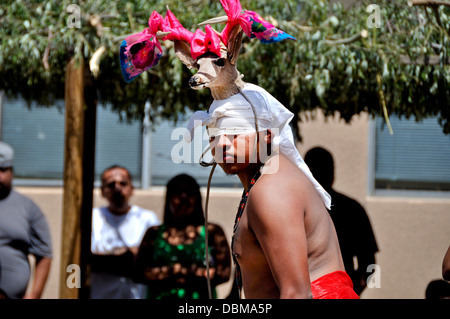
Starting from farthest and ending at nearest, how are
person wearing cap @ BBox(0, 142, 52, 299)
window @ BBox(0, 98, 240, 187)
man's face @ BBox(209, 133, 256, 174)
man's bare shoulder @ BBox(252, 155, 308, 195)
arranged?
window @ BBox(0, 98, 240, 187) < person wearing cap @ BBox(0, 142, 52, 299) < man's face @ BBox(209, 133, 256, 174) < man's bare shoulder @ BBox(252, 155, 308, 195)

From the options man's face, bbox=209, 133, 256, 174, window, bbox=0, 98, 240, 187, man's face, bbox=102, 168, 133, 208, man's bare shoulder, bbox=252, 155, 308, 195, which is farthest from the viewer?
window, bbox=0, 98, 240, 187

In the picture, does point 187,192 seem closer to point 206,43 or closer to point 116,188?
point 116,188

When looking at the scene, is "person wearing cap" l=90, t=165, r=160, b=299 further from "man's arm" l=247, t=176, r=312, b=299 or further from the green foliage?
"man's arm" l=247, t=176, r=312, b=299

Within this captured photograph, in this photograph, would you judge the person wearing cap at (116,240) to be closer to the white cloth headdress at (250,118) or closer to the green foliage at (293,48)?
the green foliage at (293,48)

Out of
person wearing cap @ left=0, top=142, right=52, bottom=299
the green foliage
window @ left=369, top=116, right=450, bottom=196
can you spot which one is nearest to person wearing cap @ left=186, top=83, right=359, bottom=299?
the green foliage

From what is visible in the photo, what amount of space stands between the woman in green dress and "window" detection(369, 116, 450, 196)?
296 cm

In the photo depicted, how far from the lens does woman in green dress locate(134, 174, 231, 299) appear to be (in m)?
4.37

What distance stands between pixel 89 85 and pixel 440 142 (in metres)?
4.12

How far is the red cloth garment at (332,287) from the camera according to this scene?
2.17m

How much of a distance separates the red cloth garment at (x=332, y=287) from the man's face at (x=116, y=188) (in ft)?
10.9

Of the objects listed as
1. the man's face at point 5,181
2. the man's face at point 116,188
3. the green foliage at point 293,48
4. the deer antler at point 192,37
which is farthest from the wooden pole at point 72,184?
the deer antler at point 192,37

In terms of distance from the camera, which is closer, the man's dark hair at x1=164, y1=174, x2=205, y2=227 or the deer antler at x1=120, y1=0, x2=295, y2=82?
the deer antler at x1=120, y1=0, x2=295, y2=82

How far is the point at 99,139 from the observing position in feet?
24.9

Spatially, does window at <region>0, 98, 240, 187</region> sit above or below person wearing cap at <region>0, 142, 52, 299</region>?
above
